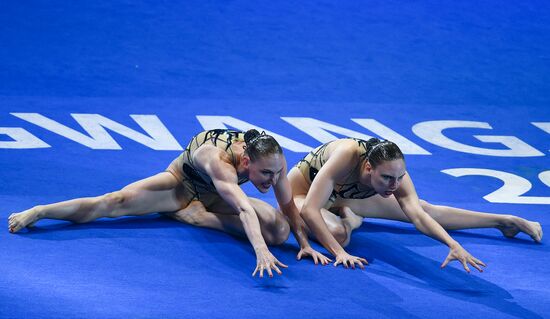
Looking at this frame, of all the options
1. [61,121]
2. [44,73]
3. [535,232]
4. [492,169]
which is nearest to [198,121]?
[61,121]

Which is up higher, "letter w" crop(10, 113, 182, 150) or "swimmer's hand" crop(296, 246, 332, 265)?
"letter w" crop(10, 113, 182, 150)

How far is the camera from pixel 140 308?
5254mm

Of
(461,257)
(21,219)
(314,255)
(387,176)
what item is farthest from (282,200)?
(21,219)

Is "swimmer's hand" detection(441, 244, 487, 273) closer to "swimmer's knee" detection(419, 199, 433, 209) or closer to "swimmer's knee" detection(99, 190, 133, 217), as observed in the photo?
"swimmer's knee" detection(419, 199, 433, 209)

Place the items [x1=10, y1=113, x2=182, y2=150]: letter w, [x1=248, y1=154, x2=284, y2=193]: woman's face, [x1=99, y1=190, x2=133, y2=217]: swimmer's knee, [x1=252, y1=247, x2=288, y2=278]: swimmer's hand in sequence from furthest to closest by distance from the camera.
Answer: [x1=10, y1=113, x2=182, y2=150]: letter w, [x1=99, y1=190, x2=133, y2=217]: swimmer's knee, [x1=248, y1=154, x2=284, y2=193]: woman's face, [x1=252, y1=247, x2=288, y2=278]: swimmer's hand

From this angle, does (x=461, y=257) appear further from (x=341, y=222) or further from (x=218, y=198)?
(x=218, y=198)

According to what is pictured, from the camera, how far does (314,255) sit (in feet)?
20.1

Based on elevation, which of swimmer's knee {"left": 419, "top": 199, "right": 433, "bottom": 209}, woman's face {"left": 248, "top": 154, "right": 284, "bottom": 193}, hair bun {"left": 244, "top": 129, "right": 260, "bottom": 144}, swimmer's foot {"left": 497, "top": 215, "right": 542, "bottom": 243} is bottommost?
swimmer's foot {"left": 497, "top": 215, "right": 542, "bottom": 243}

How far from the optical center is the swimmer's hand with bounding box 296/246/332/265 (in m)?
6.10

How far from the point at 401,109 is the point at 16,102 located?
3.44m

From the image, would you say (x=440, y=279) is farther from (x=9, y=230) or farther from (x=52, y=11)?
(x=52, y=11)

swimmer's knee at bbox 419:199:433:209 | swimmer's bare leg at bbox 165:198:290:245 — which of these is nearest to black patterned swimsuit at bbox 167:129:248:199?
swimmer's bare leg at bbox 165:198:290:245

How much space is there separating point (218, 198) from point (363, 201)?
37.7 inches

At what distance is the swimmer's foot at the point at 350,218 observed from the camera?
662 cm
